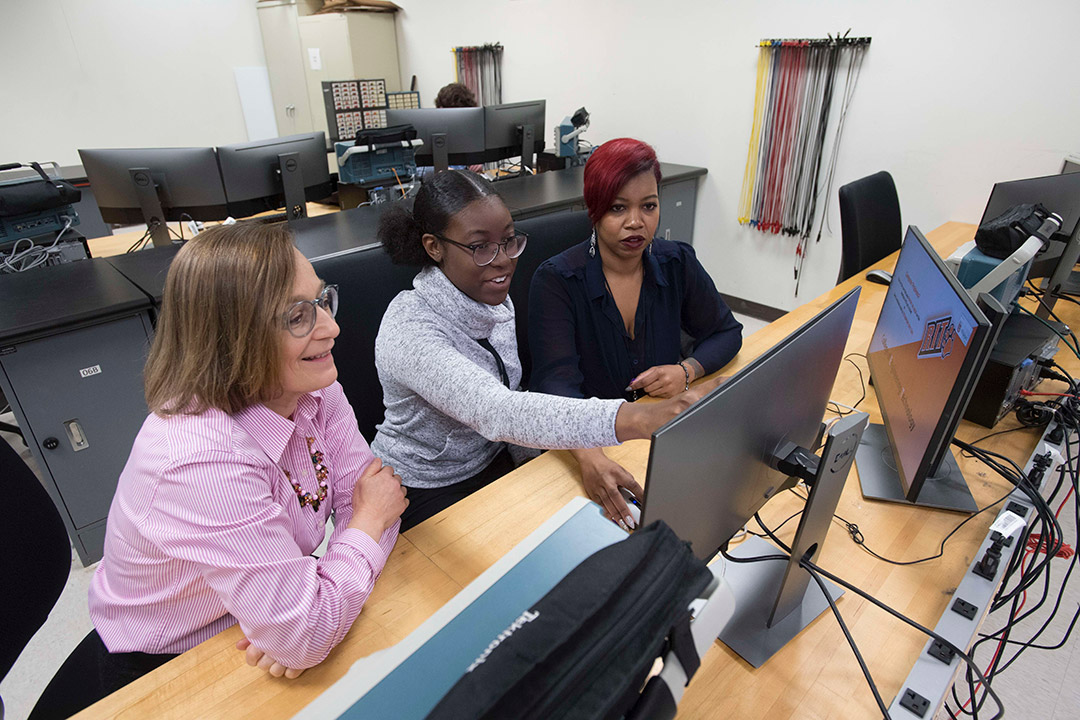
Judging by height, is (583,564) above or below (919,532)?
above

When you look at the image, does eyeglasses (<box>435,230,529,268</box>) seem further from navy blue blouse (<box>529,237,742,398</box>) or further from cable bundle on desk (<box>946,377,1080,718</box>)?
cable bundle on desk (<box>946,377,1080,718</box>)

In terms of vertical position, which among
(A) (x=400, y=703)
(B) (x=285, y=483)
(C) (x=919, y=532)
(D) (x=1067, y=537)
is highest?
(A) (x=400, y=703)

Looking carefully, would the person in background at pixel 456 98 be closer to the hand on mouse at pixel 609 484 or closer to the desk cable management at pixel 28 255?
the desk cable management at pixel 28 255

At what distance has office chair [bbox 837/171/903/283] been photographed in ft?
7.48

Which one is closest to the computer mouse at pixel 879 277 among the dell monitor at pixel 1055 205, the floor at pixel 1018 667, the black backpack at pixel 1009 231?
the dell monitor at pixel 1055 205

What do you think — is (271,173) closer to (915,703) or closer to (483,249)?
(483,249)

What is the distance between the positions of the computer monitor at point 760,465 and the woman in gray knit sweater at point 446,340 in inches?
11.1

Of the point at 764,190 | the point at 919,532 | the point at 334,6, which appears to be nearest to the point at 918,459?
the point at 919,532

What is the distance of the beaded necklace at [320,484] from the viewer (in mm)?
1001

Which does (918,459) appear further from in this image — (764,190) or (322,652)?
(764,190)

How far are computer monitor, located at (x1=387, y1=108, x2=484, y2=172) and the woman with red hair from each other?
5.89 ft

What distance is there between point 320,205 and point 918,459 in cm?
347

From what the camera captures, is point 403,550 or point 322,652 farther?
point 403,550

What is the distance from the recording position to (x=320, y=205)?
11.9 feet
